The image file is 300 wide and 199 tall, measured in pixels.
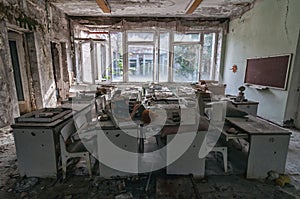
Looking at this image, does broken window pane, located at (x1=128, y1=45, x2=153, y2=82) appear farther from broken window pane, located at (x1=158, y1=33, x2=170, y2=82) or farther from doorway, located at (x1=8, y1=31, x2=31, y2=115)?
doorway, located at (x1=8, y1=31, x2=31, y2=115)

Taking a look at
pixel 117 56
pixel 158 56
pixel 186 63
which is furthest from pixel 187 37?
pixel 117 56

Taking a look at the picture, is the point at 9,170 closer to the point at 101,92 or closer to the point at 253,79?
the point at 101,92

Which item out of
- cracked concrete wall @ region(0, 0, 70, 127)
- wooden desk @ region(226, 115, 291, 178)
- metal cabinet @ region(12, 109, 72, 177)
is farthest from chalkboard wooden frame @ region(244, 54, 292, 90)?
cracked concrete wall @ region(0, 0, 70, 127)

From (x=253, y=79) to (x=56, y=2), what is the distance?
6.00m

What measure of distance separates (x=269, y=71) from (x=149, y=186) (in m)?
4.24

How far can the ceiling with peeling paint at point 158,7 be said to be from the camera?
5.17 metres

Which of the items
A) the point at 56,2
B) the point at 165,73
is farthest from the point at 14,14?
the point at 165,73

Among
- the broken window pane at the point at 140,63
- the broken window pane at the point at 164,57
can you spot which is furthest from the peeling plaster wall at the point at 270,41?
the broken window pane at the point at 140,63

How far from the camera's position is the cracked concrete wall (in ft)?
12.1

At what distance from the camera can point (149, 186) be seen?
6.95ft

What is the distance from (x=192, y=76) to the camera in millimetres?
7816

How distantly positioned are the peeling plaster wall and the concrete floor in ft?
7.26

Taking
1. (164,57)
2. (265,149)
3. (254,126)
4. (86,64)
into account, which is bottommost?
(265,149)

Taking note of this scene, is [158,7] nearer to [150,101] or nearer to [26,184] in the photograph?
[150,101]
